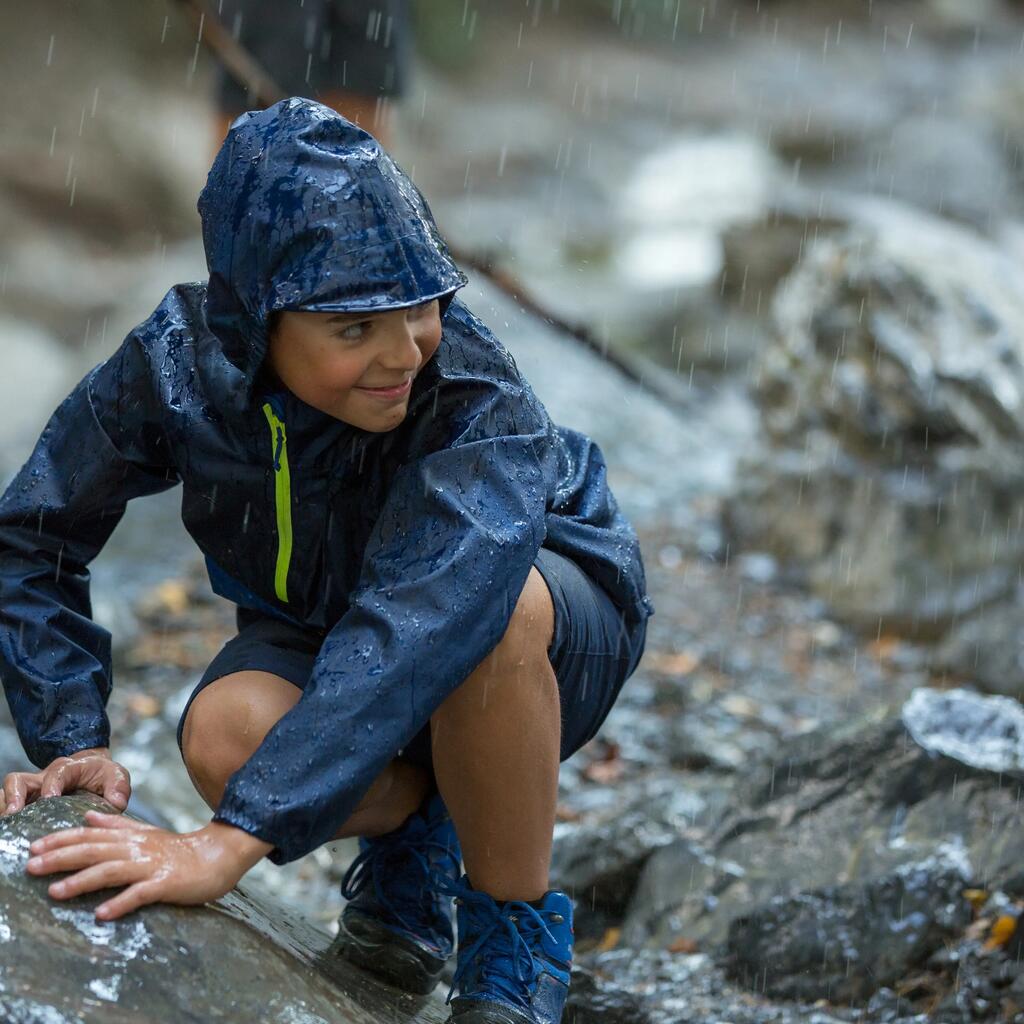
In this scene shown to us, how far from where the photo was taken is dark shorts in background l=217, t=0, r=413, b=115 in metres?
5.59

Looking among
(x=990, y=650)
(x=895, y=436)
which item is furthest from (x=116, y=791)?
(x=895, y=436)

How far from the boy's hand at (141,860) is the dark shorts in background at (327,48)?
4.21 metres

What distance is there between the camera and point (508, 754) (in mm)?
1977

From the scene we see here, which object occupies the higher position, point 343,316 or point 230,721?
point 343,316

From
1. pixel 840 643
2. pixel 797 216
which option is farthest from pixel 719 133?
pixel 840 643

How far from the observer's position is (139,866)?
1.68 metres

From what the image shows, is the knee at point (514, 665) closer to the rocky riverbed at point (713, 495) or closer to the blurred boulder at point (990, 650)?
the rocky riverbed at point (713, 495)

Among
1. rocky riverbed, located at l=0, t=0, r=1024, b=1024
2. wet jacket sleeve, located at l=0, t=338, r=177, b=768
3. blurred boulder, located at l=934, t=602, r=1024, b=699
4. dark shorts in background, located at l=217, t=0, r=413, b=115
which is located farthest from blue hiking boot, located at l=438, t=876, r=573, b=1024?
dark shorts in background, located at l=217, t=0, r=413, b=115

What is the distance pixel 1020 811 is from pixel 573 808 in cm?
134

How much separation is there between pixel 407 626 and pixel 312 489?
0.34 metres

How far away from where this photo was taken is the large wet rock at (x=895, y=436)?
5141 millimetres

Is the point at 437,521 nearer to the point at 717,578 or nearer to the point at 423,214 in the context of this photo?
the point at 423,214

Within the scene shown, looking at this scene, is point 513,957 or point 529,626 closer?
point 529,626

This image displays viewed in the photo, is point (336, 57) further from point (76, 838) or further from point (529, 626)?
point (76, 838)
